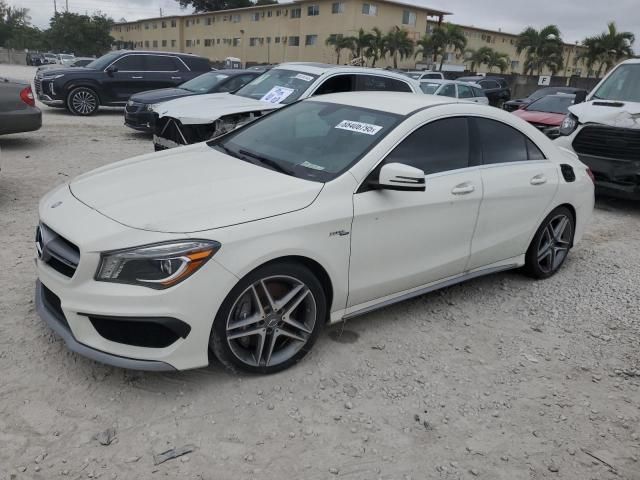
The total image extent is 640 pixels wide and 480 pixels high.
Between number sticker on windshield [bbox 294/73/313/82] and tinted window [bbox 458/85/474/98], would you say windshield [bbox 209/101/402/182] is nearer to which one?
number sticker on windshield [bbox 294/73/313/82]

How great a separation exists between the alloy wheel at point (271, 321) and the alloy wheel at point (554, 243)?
104 inches

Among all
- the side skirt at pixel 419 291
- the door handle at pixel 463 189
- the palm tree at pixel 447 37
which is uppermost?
the palm tree at pixel 447 37

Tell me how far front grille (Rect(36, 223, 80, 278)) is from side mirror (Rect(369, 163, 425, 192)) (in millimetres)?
1785

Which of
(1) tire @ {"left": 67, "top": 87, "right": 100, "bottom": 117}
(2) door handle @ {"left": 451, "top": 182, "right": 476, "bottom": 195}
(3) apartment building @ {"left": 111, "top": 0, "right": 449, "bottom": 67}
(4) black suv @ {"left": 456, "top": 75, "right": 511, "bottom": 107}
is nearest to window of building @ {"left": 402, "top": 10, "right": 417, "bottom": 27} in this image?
(3) apartment building @ {"left": 111, "top": 0, "right": 449, "bottom": 67}

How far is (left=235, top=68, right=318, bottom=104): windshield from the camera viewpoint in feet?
25.8

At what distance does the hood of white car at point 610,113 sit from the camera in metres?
7.14

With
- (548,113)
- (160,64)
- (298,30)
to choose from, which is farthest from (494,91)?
(298,30)

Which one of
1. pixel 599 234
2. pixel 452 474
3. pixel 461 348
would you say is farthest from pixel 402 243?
pixel 599 234

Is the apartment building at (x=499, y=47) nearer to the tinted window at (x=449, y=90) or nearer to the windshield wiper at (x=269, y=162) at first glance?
the tinted window at (x=449, y=90)

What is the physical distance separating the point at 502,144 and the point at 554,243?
127 cm

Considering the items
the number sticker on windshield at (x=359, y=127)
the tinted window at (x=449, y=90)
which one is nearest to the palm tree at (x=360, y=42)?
the tinted window at (x=449, y=90)

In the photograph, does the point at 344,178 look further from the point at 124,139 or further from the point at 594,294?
the point at 124,139

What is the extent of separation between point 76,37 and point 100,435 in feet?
242

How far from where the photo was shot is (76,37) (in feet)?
214
